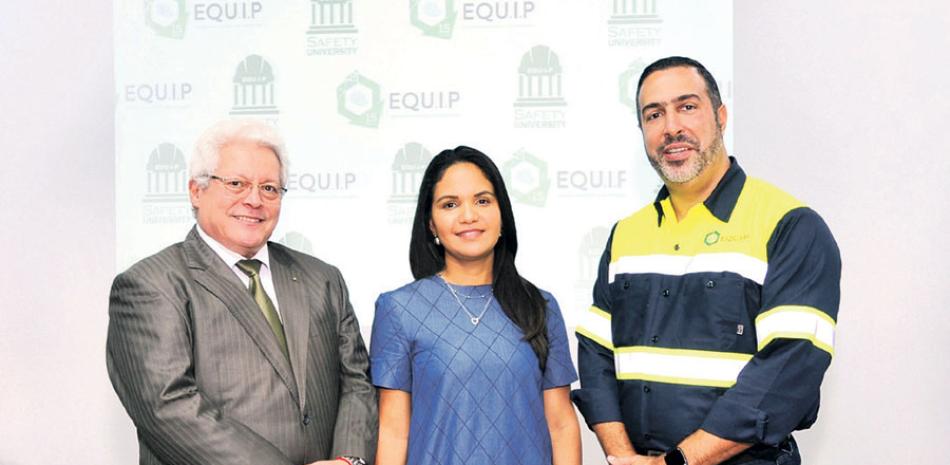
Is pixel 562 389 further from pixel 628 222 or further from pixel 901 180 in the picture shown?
pixel 901 180

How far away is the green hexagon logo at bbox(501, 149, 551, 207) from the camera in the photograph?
11.1 ft

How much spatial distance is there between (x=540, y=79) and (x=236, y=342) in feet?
5.98

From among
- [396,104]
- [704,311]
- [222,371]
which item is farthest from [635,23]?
[222,371]

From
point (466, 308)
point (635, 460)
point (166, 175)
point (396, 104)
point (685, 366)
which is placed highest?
point (396, 104)

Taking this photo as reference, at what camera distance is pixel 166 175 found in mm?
3523

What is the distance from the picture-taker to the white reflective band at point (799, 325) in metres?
1.91

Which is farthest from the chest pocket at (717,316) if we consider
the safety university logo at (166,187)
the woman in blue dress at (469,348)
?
the safety university logo at (166,187)

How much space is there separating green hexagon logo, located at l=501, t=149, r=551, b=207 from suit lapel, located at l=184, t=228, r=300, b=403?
1528mm

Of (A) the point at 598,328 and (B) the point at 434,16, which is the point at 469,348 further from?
(B) the point at 434,16

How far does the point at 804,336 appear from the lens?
1.90 meters

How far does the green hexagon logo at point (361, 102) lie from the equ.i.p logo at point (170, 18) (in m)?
0.73

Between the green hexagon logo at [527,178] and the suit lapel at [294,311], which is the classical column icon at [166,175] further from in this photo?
the suit lapel at [294,311]

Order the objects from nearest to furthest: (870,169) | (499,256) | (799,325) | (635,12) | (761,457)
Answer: (799,325)
(761,457)
(499,256)
(635,12)
(870,169)

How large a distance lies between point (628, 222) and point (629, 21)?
1285mm
